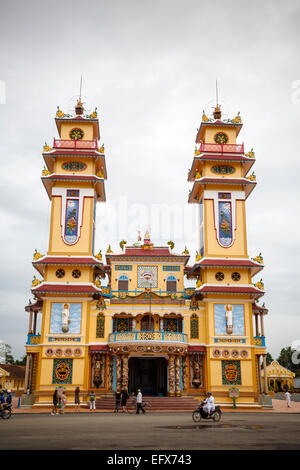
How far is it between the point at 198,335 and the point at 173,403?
597cm

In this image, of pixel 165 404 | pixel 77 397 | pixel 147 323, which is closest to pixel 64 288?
pixel 147 323

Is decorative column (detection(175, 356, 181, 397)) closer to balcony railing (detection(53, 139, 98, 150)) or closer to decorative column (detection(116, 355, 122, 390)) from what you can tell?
decorative column (detection(116, 355, 122, 390))

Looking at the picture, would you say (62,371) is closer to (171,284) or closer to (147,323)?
(147,323)

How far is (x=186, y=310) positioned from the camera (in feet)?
111

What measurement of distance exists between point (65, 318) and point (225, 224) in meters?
14.7

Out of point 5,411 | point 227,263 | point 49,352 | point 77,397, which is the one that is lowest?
point 5,411

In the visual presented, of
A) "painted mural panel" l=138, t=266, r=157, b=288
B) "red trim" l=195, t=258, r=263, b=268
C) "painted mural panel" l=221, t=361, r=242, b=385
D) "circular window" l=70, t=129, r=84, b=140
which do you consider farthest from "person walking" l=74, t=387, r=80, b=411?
"circular window" l=70, t=129, r=84, b=140

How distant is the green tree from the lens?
288 ft

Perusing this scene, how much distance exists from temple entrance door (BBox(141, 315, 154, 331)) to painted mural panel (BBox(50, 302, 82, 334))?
5.08 meters

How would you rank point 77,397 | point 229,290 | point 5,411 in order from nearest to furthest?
1. point 5,411
2. point 77,397
3. point 229,290

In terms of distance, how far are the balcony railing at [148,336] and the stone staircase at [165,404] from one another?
4019 millimetres

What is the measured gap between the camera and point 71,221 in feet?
115

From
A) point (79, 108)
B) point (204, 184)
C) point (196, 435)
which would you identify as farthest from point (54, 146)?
point (196, 435)

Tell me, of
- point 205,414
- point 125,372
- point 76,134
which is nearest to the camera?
point 205,414
